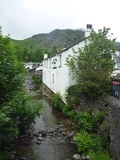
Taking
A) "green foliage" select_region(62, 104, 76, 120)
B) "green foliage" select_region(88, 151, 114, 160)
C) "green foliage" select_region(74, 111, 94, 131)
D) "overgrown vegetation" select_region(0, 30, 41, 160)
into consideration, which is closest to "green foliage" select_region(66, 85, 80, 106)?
"green foliage" select_region(62, 104, 76, 120)

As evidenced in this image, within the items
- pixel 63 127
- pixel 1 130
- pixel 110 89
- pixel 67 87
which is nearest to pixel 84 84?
pixel 110 89

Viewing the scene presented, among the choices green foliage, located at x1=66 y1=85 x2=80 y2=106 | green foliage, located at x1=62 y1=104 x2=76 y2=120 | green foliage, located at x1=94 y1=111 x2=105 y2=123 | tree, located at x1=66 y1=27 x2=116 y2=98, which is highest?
tree, located at x1=66 y1=27 x2=116 y2=98

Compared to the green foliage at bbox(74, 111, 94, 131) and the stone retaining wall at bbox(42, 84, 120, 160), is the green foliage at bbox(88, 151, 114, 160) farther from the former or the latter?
the green foliage at bbox(74, 111, 94, 131)

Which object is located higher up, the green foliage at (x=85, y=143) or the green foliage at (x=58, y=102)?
the green foliage at (x=58, y=102)

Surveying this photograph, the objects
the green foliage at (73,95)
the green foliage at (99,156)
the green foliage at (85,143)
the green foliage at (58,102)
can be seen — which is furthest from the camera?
the green foliage at (58,102)

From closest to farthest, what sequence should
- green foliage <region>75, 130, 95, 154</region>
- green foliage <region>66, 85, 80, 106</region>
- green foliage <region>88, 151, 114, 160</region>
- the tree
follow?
1. green foliage <region>88, 151, 114, 160</region>
2. green foliage <region>75, 130, 95, 154</region>
3. the tree
4. green foliage <region>66, 85, 80, 106</region>

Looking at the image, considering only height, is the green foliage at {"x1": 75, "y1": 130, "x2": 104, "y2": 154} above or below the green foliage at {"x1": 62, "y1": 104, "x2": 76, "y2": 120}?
below

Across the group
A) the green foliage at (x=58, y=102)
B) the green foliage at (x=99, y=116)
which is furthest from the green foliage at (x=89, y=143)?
the green foliage at (x=58, y=102)

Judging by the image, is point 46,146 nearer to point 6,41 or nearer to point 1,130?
point 1,130

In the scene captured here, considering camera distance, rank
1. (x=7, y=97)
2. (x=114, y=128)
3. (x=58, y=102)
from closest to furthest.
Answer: (x=7, y=97) → (x=114, y=128) → (x=58, y=102)

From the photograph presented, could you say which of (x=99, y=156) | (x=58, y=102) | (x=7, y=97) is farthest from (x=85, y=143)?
(x=58, y=102)

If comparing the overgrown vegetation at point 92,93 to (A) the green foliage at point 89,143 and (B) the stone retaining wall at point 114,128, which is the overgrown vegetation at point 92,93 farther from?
(B) the stone retaining wall at point 114,128

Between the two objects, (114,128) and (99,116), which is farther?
(99,116)

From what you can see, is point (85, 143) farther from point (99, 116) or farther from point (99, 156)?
point (99, 116)
